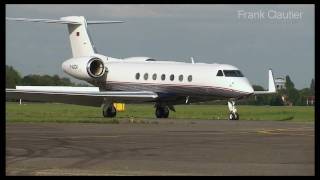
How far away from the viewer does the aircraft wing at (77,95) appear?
125 feet

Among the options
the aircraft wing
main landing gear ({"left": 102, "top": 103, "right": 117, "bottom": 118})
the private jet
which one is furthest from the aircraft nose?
main landing gear ({"left": 102, "top": 103, "right": 117, "bottom": 118})

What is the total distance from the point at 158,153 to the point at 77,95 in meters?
23.7

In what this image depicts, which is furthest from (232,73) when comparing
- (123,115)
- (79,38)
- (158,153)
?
(158,153)

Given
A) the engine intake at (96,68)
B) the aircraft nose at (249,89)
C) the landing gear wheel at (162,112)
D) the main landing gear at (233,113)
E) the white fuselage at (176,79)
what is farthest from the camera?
the engine intake at (96,68)

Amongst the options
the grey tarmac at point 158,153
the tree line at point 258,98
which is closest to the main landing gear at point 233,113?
the grey tarmac at point 158,153

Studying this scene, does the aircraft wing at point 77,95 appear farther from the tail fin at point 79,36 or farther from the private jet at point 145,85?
the tail fin at point 79,36

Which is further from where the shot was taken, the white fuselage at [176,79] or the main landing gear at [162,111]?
the main landing gear at [162,111]

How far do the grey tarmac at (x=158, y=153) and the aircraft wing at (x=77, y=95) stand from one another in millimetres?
16432

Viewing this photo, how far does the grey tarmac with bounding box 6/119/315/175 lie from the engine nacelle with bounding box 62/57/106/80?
19.8 metres

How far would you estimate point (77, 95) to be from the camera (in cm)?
3825

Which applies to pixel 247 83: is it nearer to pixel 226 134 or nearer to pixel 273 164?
pixel 226 134

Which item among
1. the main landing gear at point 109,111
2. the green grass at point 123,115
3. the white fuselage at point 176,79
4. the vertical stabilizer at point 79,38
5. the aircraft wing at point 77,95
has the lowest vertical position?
the green grass at point 123,115

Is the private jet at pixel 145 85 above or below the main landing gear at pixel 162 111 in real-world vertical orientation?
above

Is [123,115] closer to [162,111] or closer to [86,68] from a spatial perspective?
[86,68]
